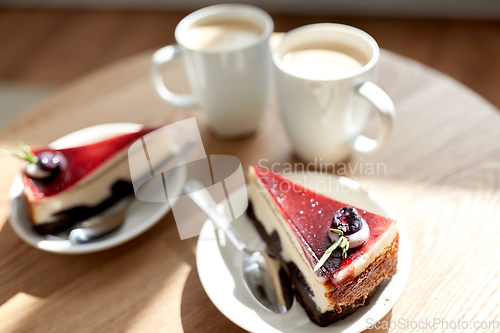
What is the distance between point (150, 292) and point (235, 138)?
49 centimetres

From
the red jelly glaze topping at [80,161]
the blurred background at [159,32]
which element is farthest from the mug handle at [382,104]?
the blurred background at [159,32]

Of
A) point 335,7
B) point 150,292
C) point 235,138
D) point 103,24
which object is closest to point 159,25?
point 103,24

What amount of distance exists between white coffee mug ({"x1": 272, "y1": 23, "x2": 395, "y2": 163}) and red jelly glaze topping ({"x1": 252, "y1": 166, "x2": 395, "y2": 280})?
167 millimetres

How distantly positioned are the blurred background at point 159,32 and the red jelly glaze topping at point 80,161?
1679 millimetres

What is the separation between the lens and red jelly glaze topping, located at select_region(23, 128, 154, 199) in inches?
38.5

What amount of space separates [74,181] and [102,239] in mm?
161

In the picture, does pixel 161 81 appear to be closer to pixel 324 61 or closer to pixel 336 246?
pixel 324 61

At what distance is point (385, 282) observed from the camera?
77 centimetres

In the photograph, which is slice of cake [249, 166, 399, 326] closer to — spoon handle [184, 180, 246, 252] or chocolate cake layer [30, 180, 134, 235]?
spoon handle [184, 180, 246, 252]

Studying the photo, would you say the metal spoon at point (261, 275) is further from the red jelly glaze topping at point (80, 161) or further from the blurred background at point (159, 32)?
the blurred background at point (159, 32)

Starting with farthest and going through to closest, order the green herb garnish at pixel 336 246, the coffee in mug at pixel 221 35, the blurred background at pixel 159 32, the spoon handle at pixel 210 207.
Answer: the blurred background at pixel 159 32 < the coffee in mug at pixel 221 35 < the spoon handle at pixel 210 207 < the green herb garnish at pixel 336 246

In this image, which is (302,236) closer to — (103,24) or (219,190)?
(219,190)

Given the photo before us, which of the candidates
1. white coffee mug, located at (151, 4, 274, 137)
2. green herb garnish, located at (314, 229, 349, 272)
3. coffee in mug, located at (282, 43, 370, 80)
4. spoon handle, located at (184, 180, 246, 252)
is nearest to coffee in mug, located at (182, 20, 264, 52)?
white coffee mug, located at (151, 4, 274, 137)

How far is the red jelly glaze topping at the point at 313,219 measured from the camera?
731 millimetres
